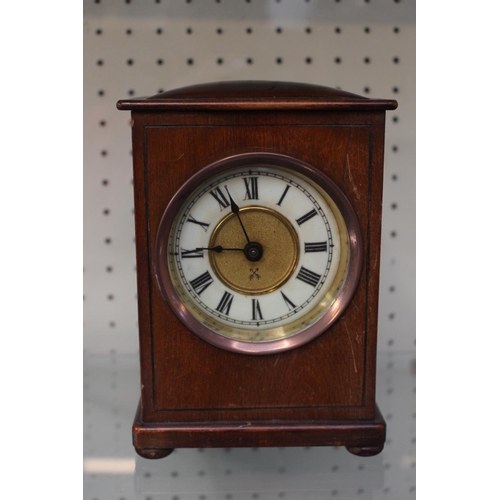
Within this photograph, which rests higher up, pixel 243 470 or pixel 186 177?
pixel 186 177

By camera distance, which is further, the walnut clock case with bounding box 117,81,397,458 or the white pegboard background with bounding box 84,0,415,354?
the white pegboard background with bounding box 84,0,415,354

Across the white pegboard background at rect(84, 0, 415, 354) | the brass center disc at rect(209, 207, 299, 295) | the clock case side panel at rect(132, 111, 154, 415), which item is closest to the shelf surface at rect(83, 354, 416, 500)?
the clock case side panel at rect(132, 111, 154, 415)

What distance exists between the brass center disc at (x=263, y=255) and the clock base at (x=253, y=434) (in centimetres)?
28

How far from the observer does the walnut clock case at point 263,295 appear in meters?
1.12

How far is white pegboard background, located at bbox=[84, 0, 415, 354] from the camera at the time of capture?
1532 mm

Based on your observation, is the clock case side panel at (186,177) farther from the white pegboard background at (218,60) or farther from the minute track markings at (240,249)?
the white pegboard background at (218,60)

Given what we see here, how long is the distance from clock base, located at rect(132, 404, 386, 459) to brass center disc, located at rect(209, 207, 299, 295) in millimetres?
276

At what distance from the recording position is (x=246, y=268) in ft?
3.85

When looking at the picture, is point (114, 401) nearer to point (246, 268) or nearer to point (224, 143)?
point (246, 268)

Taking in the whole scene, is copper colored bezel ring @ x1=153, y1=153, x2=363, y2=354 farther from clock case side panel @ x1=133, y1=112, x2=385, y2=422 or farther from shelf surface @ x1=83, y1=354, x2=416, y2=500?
shelf surface @ x1=83, y1=354, x2=416, y2=500

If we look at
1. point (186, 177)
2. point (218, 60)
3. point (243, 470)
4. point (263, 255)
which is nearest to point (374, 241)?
point (263, 255)

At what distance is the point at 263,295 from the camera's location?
3.89 ft

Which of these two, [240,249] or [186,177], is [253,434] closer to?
[240,249]

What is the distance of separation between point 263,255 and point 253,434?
0.36 m
